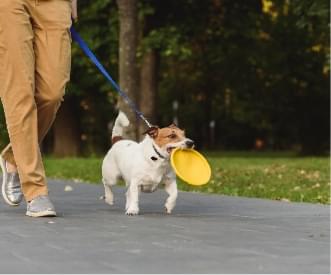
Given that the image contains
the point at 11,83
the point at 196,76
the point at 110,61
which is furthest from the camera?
the point at 196,76

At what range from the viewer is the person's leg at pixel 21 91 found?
21.1 ft

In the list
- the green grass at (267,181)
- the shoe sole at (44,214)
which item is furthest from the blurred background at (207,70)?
the green grass at (267,181)

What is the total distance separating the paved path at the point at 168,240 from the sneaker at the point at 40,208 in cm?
8

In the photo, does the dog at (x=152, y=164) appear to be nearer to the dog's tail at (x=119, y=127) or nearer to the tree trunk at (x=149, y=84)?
the dog's tail at (x=119, y=127)

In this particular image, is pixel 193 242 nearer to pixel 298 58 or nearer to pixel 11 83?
pixel 11 83

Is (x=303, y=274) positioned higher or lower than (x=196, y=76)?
higher

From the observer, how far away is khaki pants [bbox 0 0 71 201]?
254 inches

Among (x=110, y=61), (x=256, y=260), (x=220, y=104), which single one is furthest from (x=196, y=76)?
(x=256, y=260)

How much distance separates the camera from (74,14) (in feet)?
23.1

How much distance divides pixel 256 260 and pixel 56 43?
293 centimetres

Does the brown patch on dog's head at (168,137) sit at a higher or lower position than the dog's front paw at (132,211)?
higher

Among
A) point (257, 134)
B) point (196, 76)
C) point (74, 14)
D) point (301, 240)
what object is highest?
point (74, 14)

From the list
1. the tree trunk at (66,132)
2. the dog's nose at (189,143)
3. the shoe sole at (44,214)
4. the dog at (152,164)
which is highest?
the dog's nose at (189,143)

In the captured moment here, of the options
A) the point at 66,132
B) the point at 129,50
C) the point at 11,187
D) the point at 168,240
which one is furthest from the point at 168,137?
the point at 66,132
